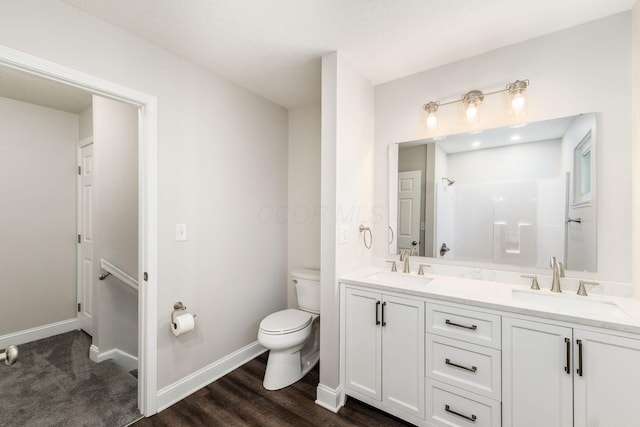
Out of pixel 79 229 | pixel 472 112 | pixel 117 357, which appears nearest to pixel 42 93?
pixel 79 229

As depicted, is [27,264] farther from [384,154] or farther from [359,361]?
[384,154]

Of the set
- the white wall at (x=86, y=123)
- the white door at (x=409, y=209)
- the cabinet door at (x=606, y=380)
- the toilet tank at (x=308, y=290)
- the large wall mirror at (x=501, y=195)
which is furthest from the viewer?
the white wall at (x=86, y=123)

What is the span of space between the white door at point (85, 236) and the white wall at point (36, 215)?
10cm

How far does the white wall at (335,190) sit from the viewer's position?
76.6 inches

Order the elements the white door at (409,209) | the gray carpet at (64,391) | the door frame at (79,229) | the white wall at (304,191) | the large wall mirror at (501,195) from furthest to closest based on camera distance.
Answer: the door frame at (79,229) → the white wall at (304,191) → the white door at (409,209) → the gray carpet at (64,391) → the large wall mirror at (501,195)

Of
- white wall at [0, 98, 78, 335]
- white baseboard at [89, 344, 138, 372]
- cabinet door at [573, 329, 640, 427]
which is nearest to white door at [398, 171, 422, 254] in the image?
cabinet door at [573, 329, 640, 427]

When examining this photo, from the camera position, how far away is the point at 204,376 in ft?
7.03

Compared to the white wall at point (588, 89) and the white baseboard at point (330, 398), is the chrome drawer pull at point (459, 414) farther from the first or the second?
the white wall at point (588, 89)

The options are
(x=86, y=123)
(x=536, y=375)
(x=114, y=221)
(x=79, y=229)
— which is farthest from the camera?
(x=79, y=229)

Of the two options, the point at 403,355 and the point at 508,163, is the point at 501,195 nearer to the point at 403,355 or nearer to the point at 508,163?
the point at 508,163

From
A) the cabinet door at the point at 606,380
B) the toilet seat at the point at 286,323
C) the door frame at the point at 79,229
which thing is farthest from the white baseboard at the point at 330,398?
the door frame at the point at 79,229

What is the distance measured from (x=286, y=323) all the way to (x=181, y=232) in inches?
42.1

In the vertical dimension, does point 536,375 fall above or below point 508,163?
below

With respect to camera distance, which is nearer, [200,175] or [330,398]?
[330,398]
